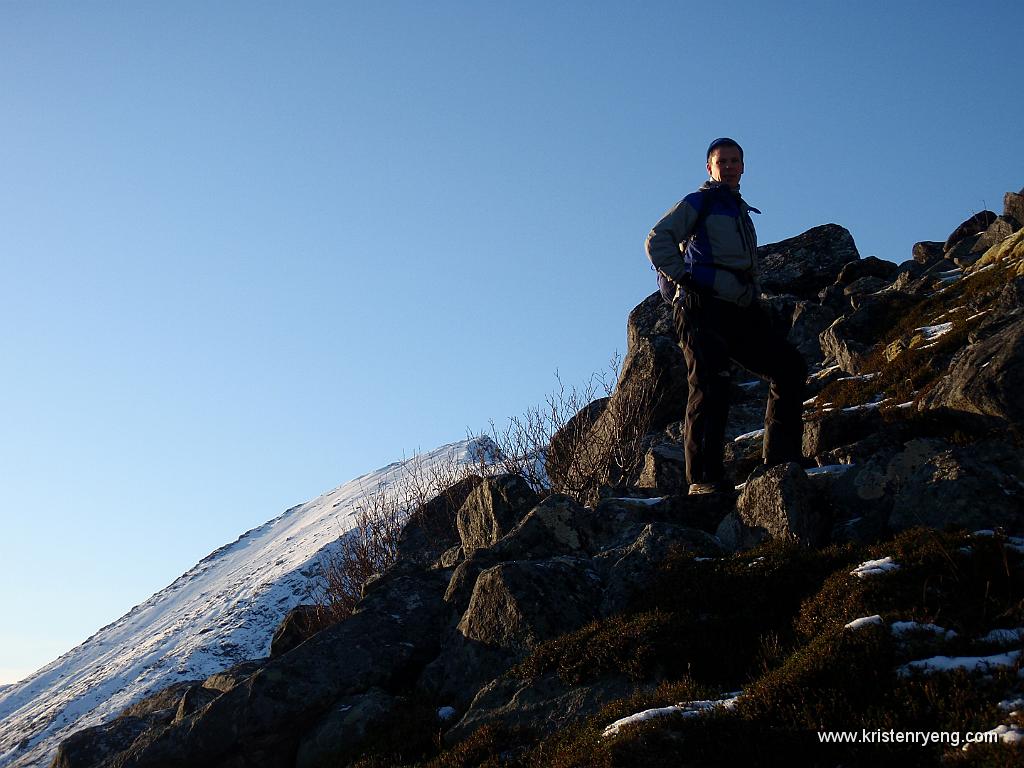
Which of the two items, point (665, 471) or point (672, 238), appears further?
point (665, 471)

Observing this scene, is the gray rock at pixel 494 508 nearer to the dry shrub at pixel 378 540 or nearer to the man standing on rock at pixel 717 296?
the dry shrub at pixel 378 540

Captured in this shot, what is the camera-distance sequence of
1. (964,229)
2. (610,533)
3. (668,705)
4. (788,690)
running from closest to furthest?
1. (788,690)
2. (668,705)
3. (610,533)
4. (964,229)

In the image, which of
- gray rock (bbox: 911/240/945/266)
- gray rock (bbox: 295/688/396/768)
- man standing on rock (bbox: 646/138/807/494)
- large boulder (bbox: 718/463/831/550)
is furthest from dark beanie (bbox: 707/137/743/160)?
gray rock (bbox: 911/240/945/266)

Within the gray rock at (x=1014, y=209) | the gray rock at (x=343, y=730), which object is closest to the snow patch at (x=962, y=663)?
the gray rock at (x=343, y=730)

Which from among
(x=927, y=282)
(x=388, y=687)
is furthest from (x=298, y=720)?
(x=927, y=282)

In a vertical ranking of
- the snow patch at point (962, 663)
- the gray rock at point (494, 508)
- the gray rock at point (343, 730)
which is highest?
the gray rock at point (494, 508)

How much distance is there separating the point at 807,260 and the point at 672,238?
15.5 meters

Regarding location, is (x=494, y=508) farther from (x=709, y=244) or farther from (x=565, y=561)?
(x=709, y=244)

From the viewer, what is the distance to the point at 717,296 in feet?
30.1

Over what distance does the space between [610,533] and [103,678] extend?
2553cm

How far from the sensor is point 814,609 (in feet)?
22.4

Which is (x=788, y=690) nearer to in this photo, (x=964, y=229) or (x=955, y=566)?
(x=955, y=566)

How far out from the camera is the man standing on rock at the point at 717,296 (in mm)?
9133

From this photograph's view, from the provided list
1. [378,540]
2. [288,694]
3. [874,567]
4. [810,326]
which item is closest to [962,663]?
[874,567]
